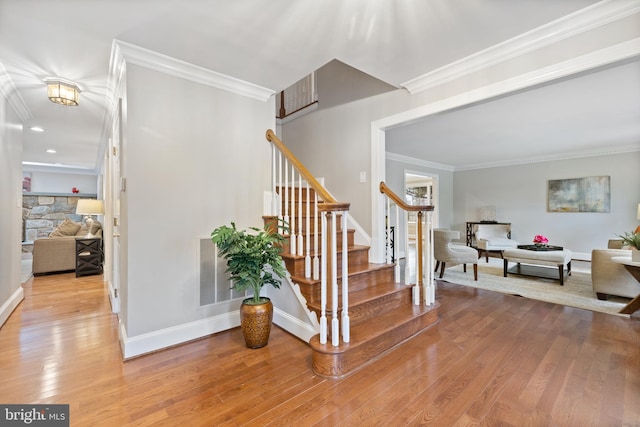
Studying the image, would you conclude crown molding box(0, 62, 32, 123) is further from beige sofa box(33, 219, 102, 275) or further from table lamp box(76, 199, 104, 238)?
beige sofa box(33, 219, 102, 275)

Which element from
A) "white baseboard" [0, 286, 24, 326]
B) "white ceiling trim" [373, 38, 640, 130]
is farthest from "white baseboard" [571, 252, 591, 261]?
"white baseboard" [0, 286, 24, 326]

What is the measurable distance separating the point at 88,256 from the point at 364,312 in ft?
16.6

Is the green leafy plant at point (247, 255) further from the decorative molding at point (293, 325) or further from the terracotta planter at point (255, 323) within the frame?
the decorative molding at point (293, 325)

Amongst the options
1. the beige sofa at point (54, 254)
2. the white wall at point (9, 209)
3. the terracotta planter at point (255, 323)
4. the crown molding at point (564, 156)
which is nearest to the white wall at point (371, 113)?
the terracotta planter at point (255, 323)

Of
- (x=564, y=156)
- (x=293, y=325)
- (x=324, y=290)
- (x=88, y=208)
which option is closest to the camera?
(x=324, y=290)

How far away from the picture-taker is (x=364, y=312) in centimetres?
239

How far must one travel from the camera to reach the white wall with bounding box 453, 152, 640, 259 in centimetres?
560

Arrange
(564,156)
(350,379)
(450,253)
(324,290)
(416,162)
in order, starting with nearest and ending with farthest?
(350,379) < (324,290) < (450,253) < (564,156) < (416,162)

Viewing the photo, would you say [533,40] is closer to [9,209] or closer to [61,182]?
[9,209]

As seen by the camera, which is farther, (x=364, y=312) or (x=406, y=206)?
(x=406, y=206)

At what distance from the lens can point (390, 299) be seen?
8.66 ft

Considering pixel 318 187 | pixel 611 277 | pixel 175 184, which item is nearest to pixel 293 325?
pixel 318 187

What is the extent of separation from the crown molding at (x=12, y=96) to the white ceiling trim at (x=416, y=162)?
18.1 ft

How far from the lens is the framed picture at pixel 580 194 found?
5801mm
